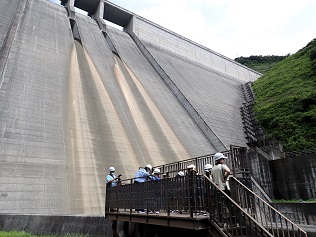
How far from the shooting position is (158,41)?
92.0ft

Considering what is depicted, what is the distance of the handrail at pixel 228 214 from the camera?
3639mm

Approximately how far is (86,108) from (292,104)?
579 inches

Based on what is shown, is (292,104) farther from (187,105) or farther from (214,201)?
(214,201)

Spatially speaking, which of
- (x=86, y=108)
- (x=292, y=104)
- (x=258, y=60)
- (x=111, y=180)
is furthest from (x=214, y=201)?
(x=258, y=60)

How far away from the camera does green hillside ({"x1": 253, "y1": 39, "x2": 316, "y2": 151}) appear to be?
16547mm

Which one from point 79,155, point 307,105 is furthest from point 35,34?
point 307,105

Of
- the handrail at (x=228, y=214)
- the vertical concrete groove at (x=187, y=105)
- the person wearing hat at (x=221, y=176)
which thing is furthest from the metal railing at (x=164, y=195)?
the vertical concrete groove at (x=187, y=105)

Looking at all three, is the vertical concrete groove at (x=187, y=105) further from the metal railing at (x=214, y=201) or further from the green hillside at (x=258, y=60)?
the green hillside at (x=258, y=60)

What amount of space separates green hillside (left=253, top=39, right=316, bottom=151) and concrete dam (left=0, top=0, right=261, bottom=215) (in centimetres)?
234

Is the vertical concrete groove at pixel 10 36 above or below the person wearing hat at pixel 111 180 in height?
above

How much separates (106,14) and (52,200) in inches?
917

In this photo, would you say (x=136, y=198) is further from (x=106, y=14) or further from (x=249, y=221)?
(x=106, y=14)

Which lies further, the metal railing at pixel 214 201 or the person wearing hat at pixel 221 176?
the person wearing hat at pixel 221 176

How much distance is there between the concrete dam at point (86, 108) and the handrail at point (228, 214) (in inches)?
223
